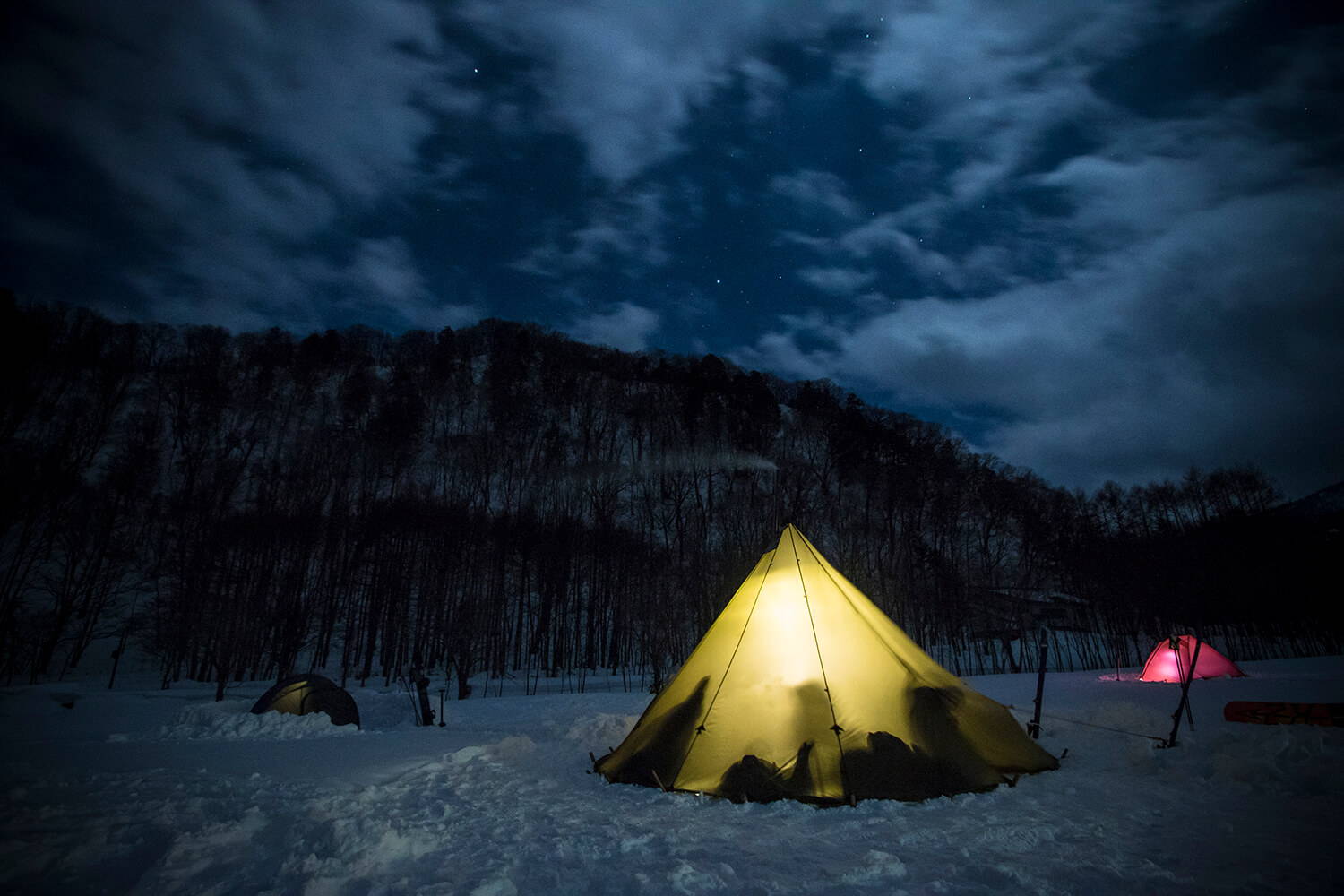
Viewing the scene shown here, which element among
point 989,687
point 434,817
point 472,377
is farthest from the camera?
point 472,377

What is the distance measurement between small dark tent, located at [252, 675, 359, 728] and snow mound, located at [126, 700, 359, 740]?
70cm

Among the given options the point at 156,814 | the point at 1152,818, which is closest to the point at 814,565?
the point at 1152,818

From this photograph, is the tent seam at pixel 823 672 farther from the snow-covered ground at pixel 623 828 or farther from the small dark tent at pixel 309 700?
the small dark tent at pixel 309 700

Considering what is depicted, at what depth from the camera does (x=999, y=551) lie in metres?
38.8

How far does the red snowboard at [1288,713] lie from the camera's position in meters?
6.27

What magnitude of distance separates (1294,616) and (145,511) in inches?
2641

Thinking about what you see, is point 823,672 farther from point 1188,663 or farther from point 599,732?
point 1188,663

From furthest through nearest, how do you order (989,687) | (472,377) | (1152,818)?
1. (472,377)
2. (989,687)
3. (1152,818)

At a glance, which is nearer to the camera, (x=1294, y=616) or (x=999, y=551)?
(x=1294, y=616)

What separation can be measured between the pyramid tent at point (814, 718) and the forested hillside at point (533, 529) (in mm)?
15908

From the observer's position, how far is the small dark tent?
481 inches

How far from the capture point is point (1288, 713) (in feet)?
22.2

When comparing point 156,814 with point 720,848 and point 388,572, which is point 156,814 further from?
point 388,572

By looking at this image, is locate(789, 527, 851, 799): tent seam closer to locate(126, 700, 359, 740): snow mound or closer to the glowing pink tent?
locate(126, 700, 359, 740): snow mound
